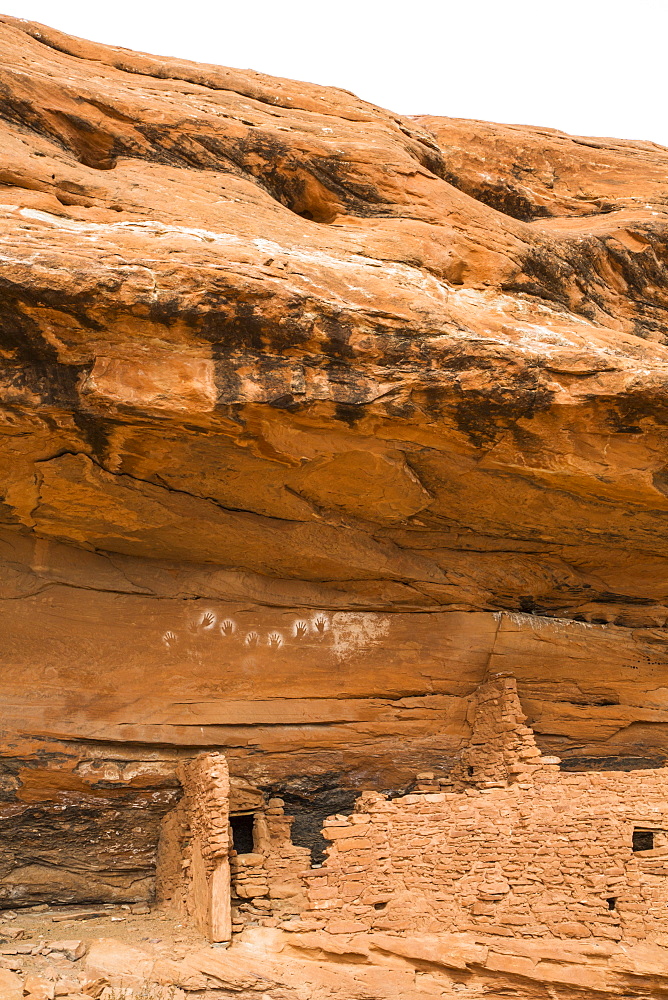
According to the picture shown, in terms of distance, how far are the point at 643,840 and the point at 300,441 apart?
14.0 feet

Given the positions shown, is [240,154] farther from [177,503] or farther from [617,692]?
[617,692]

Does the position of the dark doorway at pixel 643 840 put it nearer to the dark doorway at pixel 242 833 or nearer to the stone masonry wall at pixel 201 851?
the stone masonry wall at pixel 201 851

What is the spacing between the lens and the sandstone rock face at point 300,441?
6527mm

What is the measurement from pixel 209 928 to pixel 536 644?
4310mm

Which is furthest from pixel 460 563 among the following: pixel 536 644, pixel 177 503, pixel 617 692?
pixel 177 503

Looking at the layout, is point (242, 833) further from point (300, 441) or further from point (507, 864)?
point (300, 441)

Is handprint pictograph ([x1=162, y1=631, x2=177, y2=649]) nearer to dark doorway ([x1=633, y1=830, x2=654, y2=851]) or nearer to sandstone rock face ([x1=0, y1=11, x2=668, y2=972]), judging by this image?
sandstone rock face ([x1=0, y1=11, x2=668, y2=972])

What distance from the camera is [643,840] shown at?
748 centimetres

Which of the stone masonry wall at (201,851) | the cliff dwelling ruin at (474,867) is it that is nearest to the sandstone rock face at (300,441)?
the stone masonry wall at (201,851)

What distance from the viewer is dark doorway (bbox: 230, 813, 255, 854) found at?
354 inches

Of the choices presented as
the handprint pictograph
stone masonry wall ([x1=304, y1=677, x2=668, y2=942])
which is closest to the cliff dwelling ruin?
stone masonry wall ([x1=304, y1=677, x2=668, y2=942])

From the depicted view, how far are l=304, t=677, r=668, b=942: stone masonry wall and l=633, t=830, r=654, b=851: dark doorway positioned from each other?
0.38 feet

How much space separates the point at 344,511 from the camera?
325 inches

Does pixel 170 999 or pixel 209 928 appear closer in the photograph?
pixel 170 999
